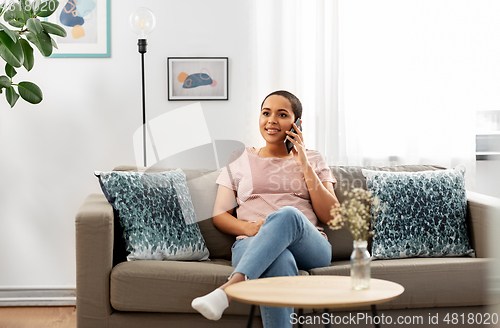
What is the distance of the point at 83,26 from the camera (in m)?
2.67

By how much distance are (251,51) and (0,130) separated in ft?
5.09

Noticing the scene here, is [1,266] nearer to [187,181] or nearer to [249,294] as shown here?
[187,181]

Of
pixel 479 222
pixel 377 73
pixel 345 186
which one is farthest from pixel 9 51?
pixel 479 222

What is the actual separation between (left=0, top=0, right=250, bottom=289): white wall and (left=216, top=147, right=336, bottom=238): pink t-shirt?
25.7 inches

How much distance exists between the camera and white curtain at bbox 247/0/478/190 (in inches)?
106

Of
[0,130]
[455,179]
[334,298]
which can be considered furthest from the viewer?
[0,130]

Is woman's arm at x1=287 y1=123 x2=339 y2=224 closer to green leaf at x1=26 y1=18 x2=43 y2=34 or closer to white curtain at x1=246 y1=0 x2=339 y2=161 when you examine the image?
white curtain at x1=246 y1=0 x2=339 y2=161

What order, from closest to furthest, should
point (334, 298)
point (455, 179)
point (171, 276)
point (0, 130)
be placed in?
point (334, 298)
point (171, 276)
point (455, 179)
point (0, 130)

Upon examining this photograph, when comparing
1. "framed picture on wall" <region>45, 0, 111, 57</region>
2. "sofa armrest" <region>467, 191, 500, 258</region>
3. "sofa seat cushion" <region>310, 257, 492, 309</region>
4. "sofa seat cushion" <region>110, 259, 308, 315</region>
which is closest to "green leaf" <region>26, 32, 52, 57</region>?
"framed picture on wall" <region>45, 0, 111, 57</region>

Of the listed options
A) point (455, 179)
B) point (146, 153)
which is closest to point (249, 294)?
point (455, 179)

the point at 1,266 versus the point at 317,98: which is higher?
the point at 317,98

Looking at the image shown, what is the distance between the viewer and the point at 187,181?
231 cm

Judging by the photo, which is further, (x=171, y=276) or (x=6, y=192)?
(x=6, y=192)

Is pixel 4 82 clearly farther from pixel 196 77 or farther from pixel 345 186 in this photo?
pixel 345 186
